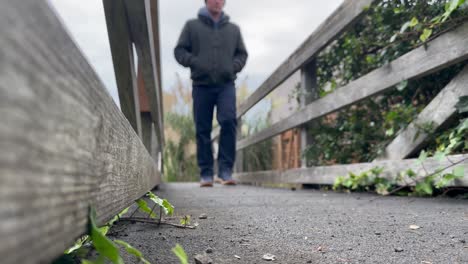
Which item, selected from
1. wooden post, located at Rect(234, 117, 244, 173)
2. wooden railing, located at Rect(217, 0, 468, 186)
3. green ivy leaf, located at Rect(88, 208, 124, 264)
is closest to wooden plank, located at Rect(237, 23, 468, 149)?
wooden railing, located at Rect(217, 0, 468, 186)

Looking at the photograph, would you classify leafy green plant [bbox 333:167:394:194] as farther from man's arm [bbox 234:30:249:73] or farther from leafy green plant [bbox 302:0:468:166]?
man's arm [bbox 234:30:249:73]

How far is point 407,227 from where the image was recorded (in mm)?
1085

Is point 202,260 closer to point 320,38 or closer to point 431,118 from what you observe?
point 431,118

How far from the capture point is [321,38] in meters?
2.64

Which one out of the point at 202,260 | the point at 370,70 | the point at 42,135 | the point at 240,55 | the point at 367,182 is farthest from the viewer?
the point at 240,55

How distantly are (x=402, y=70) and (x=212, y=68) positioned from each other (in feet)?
5.76

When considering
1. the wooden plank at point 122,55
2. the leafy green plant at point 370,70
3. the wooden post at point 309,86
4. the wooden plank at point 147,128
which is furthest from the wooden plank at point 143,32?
the wooden post at point 309,86

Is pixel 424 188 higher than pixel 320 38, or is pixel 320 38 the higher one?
pixel 320 38

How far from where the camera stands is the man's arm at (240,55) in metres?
3.55

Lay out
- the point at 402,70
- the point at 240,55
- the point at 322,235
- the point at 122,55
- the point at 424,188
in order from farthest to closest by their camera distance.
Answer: the point at 240,55 < the point at 402,70 < the point at 424,188 < the point at 122,55 < the point at 322,235

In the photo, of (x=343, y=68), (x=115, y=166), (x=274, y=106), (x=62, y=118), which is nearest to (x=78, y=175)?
(x=62, y=118)

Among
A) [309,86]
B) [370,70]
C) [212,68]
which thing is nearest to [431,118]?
[370,70]

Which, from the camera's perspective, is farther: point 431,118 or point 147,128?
point 147,128

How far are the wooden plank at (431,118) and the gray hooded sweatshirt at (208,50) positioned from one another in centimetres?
167
